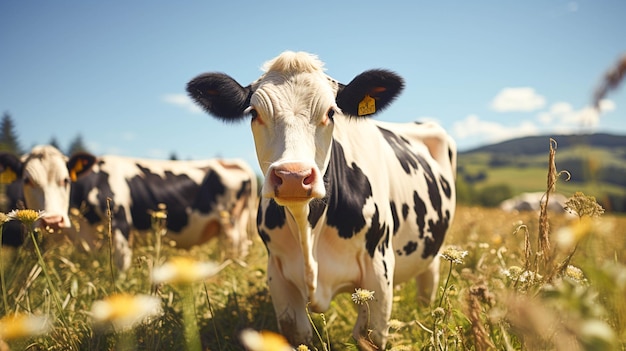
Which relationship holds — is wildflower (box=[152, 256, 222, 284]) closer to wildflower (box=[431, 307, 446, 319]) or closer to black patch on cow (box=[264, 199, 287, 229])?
wildflower (box=[431, 307, 446, 319])

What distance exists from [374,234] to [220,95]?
1.44 m

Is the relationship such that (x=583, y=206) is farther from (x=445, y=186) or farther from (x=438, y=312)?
(x=445, y=186)

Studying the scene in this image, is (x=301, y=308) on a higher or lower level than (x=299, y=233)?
lower

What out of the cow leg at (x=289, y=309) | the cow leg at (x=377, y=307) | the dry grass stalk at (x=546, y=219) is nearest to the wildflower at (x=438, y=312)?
the dry grass stalk at (x=546, y=219)

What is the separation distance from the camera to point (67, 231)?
632cm

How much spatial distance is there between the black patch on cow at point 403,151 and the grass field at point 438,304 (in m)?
0.93

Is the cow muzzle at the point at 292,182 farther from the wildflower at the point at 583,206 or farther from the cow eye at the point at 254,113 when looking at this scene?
the wildflower at the point at 583,206

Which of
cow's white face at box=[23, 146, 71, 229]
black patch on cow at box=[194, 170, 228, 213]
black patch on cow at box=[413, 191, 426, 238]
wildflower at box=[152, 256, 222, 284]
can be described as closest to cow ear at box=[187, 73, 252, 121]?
black patch on cow at box=[413, 191, 426, 238]

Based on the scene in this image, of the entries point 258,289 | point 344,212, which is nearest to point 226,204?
point 258,289

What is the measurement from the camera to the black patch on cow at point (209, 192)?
804cm

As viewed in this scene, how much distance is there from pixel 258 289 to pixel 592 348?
361 centimetres

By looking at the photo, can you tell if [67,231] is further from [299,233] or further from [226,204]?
[299,233]

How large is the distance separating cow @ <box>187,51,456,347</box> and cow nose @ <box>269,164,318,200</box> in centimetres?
1

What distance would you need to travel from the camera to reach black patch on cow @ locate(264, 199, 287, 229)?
2974 millimetres
